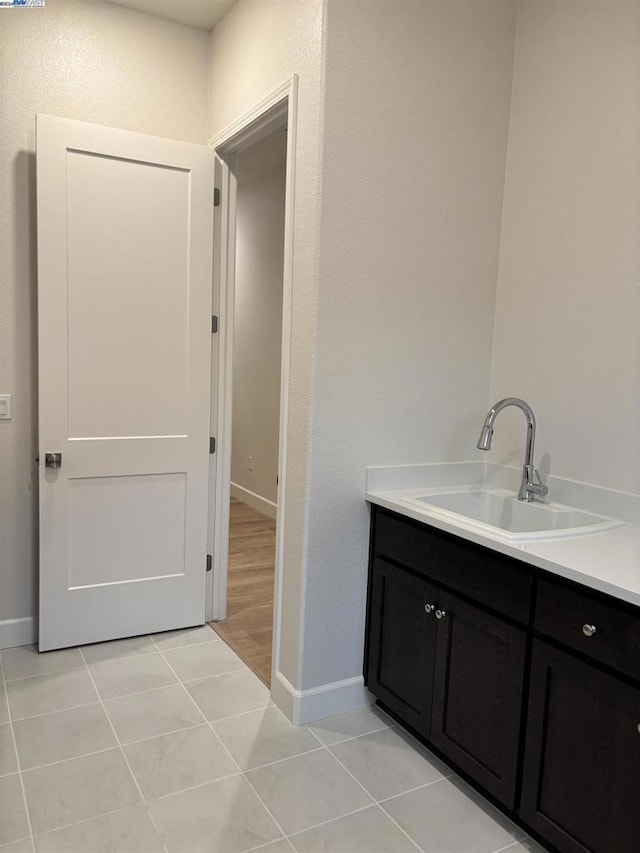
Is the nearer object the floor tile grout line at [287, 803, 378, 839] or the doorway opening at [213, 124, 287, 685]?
the floor tile grout line at [287, 803, 378, 839]

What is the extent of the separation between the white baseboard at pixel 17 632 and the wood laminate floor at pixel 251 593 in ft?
2.68

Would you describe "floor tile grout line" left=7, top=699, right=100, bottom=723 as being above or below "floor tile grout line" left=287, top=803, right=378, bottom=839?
above

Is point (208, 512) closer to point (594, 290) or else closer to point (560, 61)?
point (594, 290)

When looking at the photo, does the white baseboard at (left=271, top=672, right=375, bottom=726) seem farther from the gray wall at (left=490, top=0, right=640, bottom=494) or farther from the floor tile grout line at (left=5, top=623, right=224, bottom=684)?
the gray wall at (left=490, top=0, right=640, bottom=494)

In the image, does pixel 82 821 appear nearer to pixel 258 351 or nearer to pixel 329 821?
pixel 329 821

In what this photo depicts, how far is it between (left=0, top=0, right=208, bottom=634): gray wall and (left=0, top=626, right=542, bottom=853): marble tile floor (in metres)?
0.67

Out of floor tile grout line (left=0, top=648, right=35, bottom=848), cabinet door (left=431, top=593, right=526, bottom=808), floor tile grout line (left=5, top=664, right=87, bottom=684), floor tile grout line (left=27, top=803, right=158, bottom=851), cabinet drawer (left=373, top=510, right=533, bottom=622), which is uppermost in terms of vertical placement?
cabinet drawer (left=373, top=510, right=533, bottom=622)

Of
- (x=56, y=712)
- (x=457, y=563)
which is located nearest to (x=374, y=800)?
(x=457, y=563)

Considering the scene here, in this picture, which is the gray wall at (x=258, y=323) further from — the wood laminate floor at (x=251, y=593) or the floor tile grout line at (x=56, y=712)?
the floor tile grout line at (x=56, y=712)

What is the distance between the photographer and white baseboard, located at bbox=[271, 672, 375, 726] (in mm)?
2326

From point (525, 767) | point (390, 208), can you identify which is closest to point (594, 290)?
point (390, 208)

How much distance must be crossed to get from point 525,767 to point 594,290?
151cm

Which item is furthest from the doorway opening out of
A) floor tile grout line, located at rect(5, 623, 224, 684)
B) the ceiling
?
the ceiling

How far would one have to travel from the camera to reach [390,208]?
2.28 m
